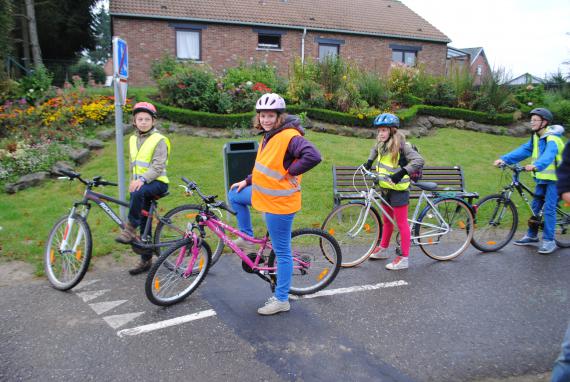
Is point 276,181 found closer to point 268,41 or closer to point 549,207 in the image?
point 549,207

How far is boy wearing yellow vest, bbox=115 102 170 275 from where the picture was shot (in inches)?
176

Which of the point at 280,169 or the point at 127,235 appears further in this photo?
the point at 127,235

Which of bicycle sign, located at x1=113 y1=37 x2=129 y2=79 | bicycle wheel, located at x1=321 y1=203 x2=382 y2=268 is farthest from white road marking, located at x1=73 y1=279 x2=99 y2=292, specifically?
bicycle wheel, located at x1=321 y1=203 x2=382 y2=268

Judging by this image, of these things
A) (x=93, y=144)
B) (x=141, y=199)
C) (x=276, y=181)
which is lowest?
(x=141, y=199)

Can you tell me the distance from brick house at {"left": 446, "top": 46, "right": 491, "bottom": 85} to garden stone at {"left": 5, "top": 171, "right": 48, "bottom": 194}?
14.2 m

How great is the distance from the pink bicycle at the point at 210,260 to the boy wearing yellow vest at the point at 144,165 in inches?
19.6

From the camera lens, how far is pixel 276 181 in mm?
3680

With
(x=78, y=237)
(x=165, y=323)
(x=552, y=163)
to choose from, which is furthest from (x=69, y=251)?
(x=552, y=163)

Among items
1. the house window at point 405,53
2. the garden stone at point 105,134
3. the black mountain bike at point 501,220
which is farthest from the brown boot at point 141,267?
the house window at point 405,53

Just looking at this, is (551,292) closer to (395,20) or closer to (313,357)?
(313,357)

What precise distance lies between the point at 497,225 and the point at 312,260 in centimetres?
319

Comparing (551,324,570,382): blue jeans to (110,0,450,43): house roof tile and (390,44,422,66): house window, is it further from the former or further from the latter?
(390,44,422,66): house window

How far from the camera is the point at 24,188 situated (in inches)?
324

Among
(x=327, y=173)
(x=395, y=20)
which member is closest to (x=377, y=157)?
(x=327, y=173)
